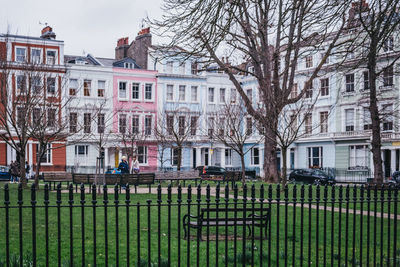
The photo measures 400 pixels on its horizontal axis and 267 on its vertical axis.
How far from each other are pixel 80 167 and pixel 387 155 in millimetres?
26503

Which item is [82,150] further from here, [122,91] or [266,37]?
[266,37]

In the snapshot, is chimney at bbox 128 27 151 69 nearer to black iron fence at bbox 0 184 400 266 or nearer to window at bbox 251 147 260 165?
window at bbox 251 147 260 165

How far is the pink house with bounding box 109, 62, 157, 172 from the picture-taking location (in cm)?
4622

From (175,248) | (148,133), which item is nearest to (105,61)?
(148,133)

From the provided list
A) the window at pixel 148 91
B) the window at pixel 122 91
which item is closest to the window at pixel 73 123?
the window at pixel 122 91

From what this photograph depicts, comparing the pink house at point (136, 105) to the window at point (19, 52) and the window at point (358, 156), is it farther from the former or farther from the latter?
the window at point (358, 156)

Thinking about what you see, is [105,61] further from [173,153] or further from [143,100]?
[173,153]

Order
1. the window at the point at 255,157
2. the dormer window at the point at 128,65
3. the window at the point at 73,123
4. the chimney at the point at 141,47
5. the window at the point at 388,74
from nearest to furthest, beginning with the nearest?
the window at the point at 388,74 < the window at the point at 73,123 < the dormer window at the point at 128,65 < the chimney at the point at 141,47 < the window at the point at 255,157

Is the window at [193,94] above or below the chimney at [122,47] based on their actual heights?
below

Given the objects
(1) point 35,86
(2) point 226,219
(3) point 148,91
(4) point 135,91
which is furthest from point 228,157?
(2) point 226,219

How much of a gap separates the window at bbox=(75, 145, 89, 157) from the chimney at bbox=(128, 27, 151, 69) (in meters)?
10.8

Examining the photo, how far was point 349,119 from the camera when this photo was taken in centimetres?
4069

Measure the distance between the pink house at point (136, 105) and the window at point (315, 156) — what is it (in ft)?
49.4

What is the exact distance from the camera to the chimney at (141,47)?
159ft
